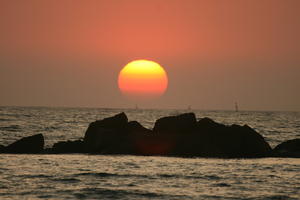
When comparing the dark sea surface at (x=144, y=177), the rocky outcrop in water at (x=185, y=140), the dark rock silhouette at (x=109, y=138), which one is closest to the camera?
the dark sea surface at (x=144, y=177)

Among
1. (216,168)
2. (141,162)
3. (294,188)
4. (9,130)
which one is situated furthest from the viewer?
(9,130)

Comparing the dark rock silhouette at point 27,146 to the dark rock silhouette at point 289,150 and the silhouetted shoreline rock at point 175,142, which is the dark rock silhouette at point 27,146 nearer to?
the silhouetted shoreline rock at point 175,142

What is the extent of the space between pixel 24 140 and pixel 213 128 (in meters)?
14.1

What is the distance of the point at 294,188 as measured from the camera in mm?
29047

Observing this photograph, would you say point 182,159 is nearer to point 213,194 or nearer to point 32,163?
point 32,163

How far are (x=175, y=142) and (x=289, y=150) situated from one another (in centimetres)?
945

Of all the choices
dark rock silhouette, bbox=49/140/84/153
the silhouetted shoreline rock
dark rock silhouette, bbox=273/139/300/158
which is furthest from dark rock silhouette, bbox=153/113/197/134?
dark rock silhouette, bbox=273/139/300/158

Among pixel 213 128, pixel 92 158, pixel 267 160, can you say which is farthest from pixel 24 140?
pixel 267 160

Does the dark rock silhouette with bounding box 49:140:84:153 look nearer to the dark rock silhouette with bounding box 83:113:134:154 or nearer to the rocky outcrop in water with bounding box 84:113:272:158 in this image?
the dark rock silhouette with bounding box 83:113:134:154

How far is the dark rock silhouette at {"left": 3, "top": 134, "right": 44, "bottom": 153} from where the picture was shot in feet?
148

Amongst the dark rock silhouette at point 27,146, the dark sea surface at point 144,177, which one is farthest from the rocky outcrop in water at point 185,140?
the dark rock silhouette at point 27,146

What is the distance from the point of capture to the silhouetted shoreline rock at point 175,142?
44.0m

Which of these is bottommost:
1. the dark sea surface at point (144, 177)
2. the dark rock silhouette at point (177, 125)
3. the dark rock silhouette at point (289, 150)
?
the dark sea surface at point (144, 177)

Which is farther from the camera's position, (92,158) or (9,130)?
(9,130)
